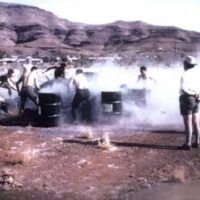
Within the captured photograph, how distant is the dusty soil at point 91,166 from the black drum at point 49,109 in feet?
4.65

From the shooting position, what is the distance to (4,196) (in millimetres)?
8297

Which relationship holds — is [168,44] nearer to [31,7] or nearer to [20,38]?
[20,38]

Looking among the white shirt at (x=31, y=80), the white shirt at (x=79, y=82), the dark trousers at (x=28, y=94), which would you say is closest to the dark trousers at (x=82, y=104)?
the white shirt at (x=79, y=82)

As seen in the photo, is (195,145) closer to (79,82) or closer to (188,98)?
(188,98)

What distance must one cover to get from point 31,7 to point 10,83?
154 m

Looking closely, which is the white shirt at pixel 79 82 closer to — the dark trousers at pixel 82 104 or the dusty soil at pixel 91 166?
the dark trousers at pixel 82 104

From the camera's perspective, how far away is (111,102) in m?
13.8

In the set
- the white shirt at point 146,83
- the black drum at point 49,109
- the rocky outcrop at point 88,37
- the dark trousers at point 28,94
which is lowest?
the black drum at point 49,109

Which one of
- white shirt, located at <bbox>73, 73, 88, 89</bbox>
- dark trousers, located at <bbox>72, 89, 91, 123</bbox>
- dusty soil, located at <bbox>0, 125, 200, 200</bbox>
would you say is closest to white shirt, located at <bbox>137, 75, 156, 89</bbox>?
dark trousers, located at <bbox>72, 89, 91, 123</bbox>

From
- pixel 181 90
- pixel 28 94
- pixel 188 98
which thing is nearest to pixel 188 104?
pixel 188 98

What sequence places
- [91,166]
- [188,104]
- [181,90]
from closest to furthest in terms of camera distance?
[91,166], [188,104], [181,90]

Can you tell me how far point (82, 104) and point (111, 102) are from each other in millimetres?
785

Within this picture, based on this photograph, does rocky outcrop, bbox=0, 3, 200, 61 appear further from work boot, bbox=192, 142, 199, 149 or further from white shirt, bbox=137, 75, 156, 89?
work boot, bbox=192, 142, 199, 149

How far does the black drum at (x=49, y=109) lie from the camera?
1322cm
